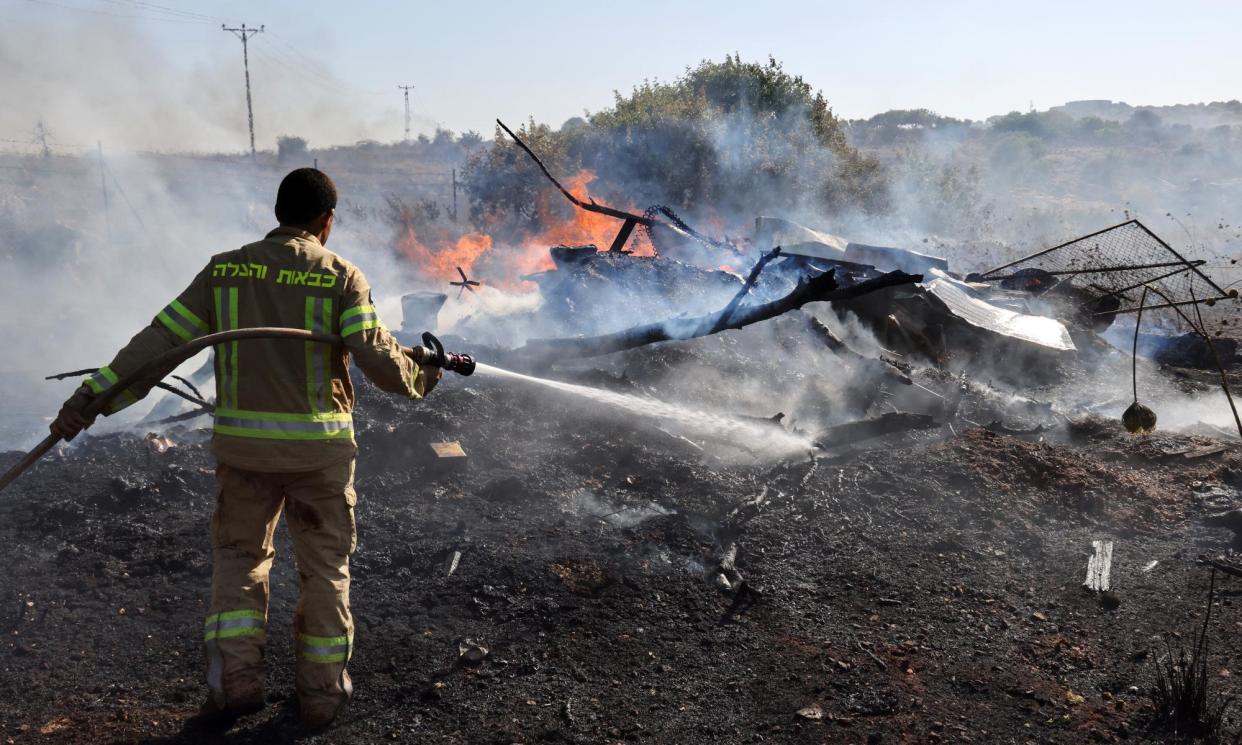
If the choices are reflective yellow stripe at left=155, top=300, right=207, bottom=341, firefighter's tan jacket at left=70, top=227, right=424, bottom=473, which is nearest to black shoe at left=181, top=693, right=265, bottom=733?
Answer: firefighter's tan jacket at left=70, top=227, right=424, bottom=473

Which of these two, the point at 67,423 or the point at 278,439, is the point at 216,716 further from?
the point at 67,423

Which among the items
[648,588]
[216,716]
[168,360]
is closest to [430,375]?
[168,360]

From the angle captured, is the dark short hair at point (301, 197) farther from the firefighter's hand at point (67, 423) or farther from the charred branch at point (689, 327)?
the charred branch at point (689, 327)

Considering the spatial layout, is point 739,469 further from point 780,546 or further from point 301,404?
point 301,404

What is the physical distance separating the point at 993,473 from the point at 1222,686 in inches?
104

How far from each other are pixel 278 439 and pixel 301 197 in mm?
916

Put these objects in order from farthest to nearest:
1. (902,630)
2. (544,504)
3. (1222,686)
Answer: (544,504) → (902,630) → (1222,686)

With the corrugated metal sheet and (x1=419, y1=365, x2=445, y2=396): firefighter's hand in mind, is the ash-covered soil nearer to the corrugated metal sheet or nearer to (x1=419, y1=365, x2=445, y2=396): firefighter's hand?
(x1=419, y1=365, x2=445, y2=396): firefighter's hand

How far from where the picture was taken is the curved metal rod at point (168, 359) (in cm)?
268

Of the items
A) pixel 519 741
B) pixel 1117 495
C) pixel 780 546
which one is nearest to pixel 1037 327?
pixel 1117 495

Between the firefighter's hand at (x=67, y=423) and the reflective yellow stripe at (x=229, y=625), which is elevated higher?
the firefighter's hand at (x=67, y=423)

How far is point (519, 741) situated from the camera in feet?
9.82

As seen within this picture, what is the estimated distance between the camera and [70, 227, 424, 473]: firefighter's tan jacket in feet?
9.76

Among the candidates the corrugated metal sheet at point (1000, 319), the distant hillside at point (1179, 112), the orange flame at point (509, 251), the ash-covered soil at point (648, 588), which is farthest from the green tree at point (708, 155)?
the distant hillside at point (1179, 112)
